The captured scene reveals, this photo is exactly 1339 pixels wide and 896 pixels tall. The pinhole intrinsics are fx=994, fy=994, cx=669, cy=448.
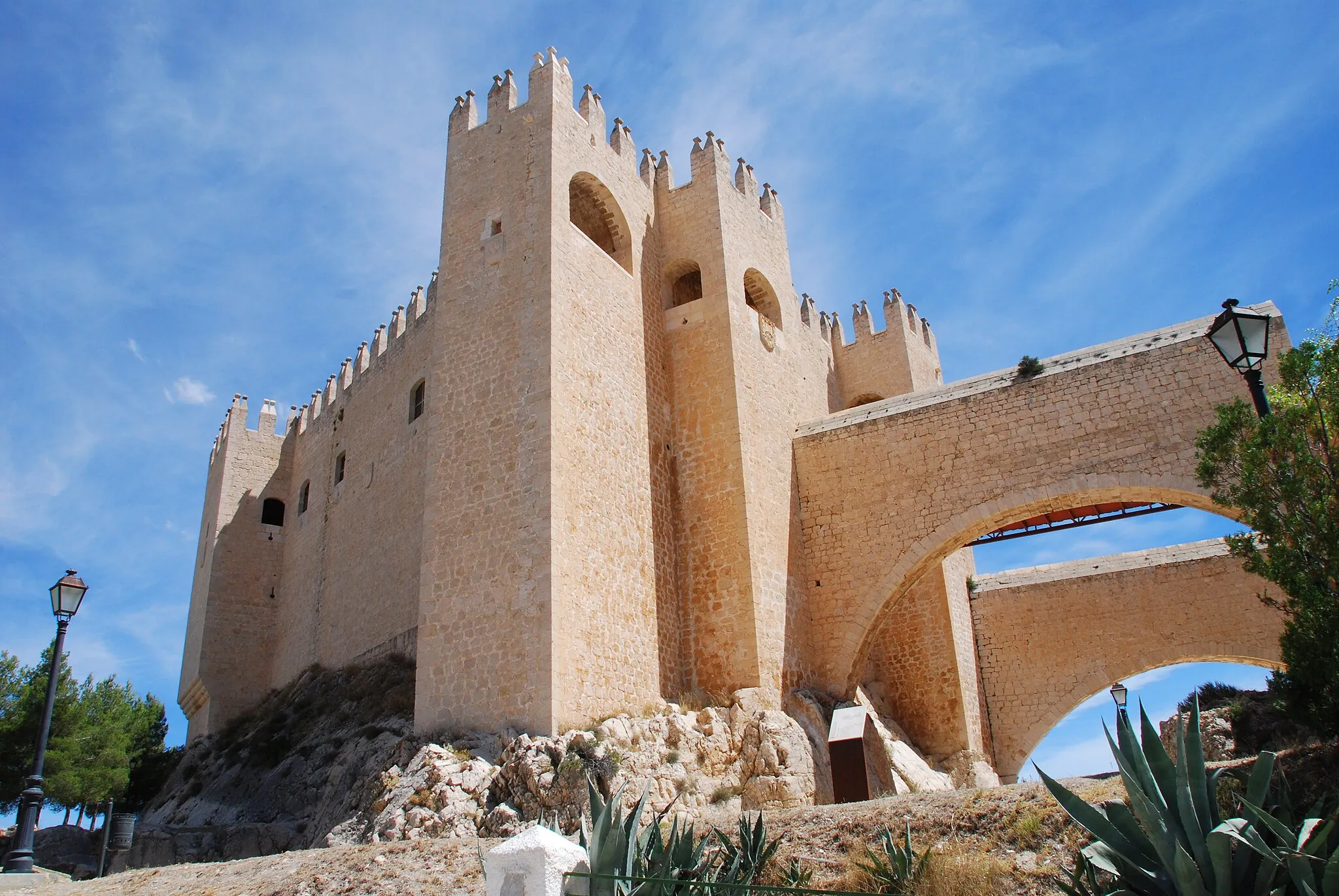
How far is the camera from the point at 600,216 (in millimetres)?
14766

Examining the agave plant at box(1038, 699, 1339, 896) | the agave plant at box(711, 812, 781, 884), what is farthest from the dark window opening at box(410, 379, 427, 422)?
the agave plant at box(1038, 699, 1339, 896)

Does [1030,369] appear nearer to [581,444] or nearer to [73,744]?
[581,444]

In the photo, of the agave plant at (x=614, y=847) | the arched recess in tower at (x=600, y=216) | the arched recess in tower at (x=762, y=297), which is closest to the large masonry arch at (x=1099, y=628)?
the arched recess in tower at (x=762, y=297)

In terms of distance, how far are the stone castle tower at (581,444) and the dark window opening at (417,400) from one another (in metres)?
0.05

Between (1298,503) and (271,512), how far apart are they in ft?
67.4

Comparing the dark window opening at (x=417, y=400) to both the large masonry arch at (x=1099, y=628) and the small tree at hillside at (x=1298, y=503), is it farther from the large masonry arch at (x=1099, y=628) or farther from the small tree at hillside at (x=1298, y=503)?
the small tree at hillside at (x=1298, y=503)

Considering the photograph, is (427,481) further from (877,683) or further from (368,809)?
(877,683)

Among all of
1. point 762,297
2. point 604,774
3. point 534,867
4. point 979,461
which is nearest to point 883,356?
point 762,297

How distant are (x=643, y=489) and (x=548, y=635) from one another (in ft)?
9.98

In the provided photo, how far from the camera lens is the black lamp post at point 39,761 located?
27.2 feet

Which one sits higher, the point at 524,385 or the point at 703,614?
the point at 524,385

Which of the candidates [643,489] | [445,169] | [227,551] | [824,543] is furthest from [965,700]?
[227,551]

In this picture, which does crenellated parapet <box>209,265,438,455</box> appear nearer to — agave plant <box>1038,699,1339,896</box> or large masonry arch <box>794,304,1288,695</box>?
large masonry arch <box>794,304,1288,695</box>

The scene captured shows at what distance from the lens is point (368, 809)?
9.82 m
